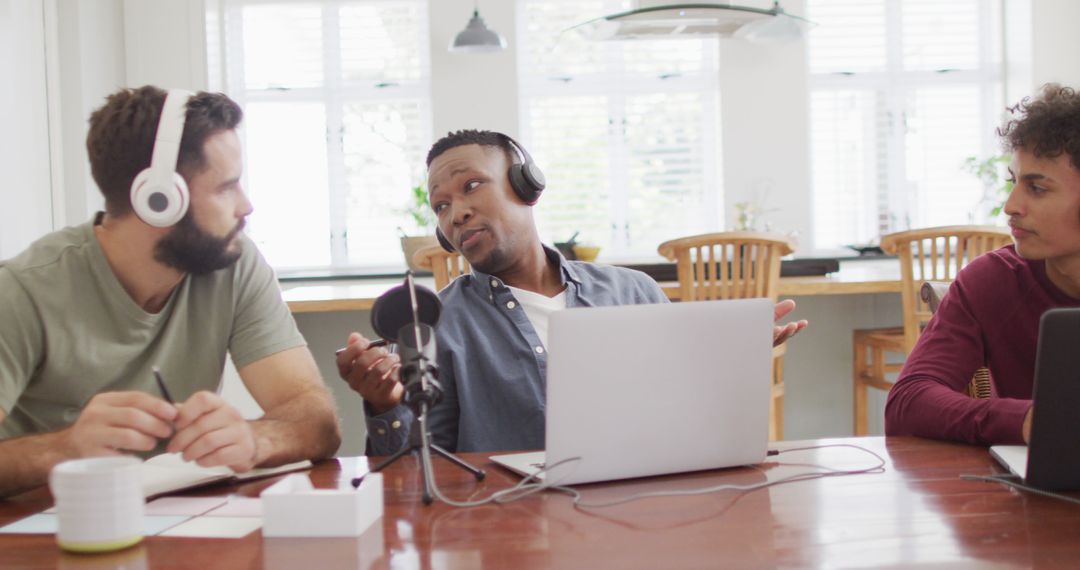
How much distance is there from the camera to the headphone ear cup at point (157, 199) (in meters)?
1.41

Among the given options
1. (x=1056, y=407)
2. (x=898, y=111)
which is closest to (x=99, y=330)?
(x=1056, y=407)

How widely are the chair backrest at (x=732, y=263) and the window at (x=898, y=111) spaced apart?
3.13m

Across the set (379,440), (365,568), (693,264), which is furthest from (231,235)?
(693,264)

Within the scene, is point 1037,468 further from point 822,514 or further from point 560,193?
point 560,193

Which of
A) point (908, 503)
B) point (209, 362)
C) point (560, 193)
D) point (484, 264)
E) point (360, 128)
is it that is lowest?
point (908, 503)

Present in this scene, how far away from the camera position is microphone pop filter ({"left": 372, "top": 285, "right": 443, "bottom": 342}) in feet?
3.81

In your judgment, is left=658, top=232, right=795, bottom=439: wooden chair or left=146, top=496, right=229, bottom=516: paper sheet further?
left=658, top=232, right=795, bottom=439: wooden chair

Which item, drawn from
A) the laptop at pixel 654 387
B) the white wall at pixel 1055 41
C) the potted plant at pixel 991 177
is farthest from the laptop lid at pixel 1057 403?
the white wall at pixel 1055 41

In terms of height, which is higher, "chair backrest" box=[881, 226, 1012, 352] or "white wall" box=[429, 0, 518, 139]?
"white wall" box=[429, 0, 518, 139]

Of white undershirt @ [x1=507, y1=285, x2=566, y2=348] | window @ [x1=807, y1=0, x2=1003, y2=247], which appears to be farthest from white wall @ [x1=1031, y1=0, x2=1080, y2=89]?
white undershirt @ [x1=507, y1=285, x2=566, y2=348]

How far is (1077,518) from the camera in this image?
1.00 metres

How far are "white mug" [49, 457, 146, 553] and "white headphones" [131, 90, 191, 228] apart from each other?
0.53m

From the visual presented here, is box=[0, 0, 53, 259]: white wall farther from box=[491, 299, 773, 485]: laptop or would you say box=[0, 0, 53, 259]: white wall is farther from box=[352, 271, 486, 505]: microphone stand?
box=[491, 299, 773, 485]: laptop

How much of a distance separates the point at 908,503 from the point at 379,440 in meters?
0.76
